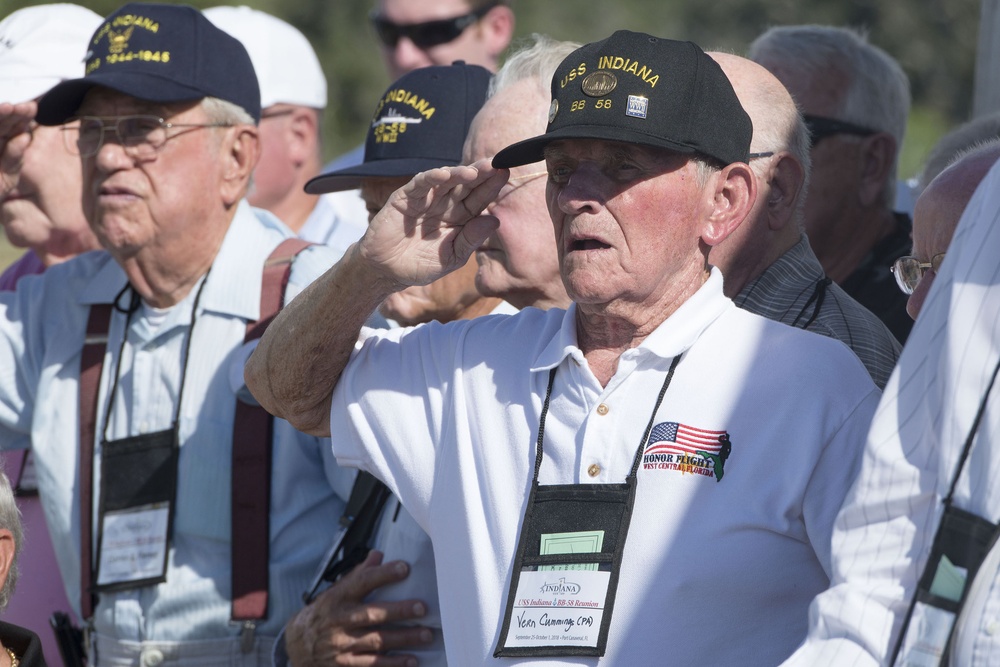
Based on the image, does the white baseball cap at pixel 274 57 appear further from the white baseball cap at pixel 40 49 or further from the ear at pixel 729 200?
the ear at pixel 729 200

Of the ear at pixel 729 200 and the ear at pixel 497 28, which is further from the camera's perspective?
the ear at pixel 497 28

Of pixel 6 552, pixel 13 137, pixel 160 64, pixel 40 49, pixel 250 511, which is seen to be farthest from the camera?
pixel 40 49

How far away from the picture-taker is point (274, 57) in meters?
5.53

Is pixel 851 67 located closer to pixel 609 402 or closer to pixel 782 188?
pixel 782 188

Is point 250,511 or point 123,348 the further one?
point 123,348

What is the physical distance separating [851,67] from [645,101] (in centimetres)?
224

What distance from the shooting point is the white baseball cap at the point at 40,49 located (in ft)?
13.9

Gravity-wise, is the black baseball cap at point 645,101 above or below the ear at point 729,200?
above

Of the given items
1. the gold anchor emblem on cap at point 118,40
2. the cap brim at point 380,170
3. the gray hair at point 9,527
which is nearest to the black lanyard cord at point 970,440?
the cap brim at point 380,170

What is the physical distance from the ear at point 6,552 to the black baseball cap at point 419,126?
123cm

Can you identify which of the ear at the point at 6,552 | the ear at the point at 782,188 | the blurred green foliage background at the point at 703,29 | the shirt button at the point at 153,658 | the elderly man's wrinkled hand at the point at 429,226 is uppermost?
the blurred green foliage background at the point at 703,29

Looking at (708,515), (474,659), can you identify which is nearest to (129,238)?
(474,659)

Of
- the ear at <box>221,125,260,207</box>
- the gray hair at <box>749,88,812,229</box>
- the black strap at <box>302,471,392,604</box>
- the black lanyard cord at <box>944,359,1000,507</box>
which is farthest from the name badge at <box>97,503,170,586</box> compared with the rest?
the black lanyard cord at <box>944,359,1000,507</box>

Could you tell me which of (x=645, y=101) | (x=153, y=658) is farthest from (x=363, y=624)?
(x=645, y=101)
